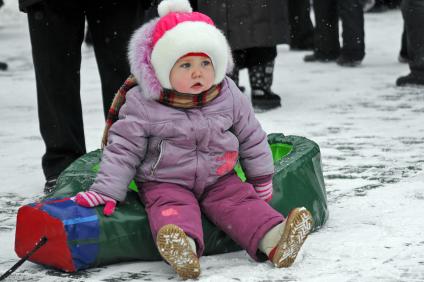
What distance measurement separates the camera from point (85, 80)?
8297 millimetres

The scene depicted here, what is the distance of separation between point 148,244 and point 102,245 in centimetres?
16

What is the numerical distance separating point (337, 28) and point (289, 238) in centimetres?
599

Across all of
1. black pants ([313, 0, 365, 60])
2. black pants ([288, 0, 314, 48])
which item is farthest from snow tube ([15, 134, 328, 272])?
black pants ([288, 0, 314, 48])

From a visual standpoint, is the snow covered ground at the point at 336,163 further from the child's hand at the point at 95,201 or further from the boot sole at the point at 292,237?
the child's hand at the point at 95,201

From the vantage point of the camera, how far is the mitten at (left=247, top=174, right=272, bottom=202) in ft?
11.1

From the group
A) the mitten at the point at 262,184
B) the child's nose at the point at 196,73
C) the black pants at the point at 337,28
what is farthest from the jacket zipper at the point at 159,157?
the black pants at the point at 337,28

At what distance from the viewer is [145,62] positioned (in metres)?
3.31

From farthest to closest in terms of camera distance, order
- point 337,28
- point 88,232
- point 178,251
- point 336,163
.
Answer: point 337,28 < point 336,163 < point 88,232 < point 178,251

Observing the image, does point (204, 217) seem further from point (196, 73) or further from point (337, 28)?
point (337, 28)

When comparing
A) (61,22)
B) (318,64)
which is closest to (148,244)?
(61,22)

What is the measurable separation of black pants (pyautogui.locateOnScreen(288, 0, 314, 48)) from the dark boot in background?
10.4 ft

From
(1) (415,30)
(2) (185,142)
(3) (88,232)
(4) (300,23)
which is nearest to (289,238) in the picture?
(2) (185,142)

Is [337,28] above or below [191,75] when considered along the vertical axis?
below

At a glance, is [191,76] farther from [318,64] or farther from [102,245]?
[318,64]
